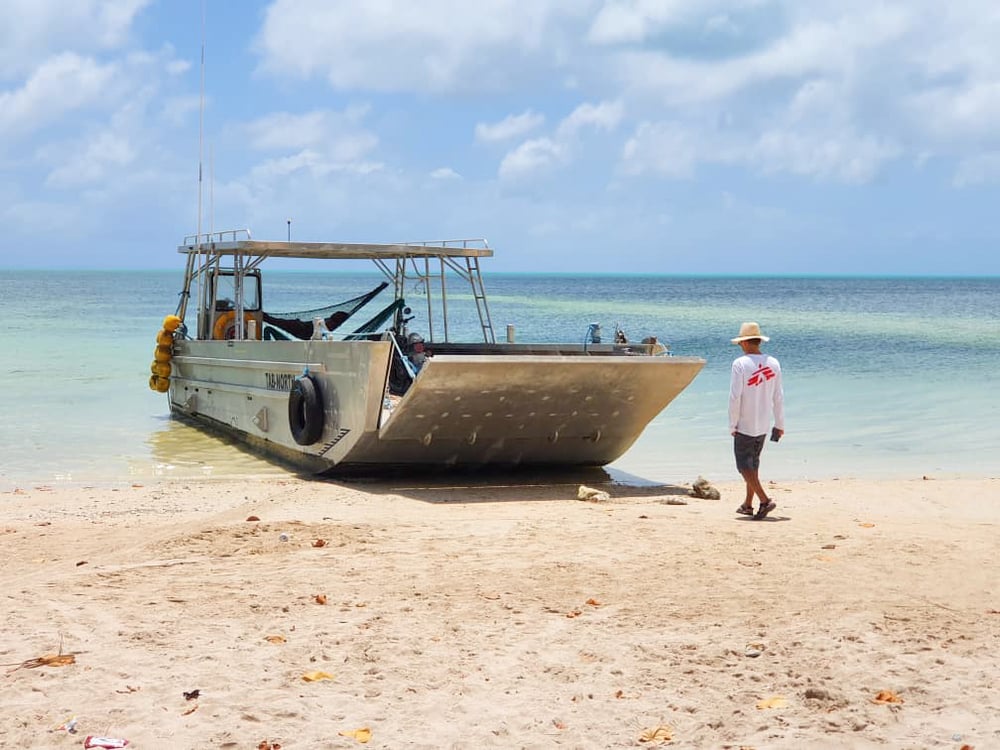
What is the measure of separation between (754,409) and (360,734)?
504 cm

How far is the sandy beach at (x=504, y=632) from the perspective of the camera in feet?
15.0

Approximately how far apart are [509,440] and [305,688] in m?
6.65

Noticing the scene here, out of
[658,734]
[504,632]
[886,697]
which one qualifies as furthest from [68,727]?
[886,697]

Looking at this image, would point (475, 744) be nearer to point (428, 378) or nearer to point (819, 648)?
point (819, 648)

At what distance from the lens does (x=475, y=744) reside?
4.45 meters

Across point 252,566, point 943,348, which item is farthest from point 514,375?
point 943,348

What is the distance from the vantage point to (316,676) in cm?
509

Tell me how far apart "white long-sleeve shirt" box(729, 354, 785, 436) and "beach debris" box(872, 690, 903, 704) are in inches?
161

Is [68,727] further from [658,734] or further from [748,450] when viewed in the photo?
[748,450]

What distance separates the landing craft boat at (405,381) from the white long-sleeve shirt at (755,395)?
1.88 metres

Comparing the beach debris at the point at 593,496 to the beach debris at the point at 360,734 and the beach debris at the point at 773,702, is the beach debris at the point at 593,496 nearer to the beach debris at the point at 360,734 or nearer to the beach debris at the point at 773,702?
the beach debris at the point at 773,702

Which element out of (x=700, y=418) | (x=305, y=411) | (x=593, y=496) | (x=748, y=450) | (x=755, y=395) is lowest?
(x=700, y=418)

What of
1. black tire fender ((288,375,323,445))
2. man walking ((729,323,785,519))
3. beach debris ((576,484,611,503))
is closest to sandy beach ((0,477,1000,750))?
man walking ((729,323,785,519))

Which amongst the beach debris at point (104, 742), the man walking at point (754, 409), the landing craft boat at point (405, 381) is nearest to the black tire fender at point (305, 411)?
the landing craft boat at point (405, 381)
